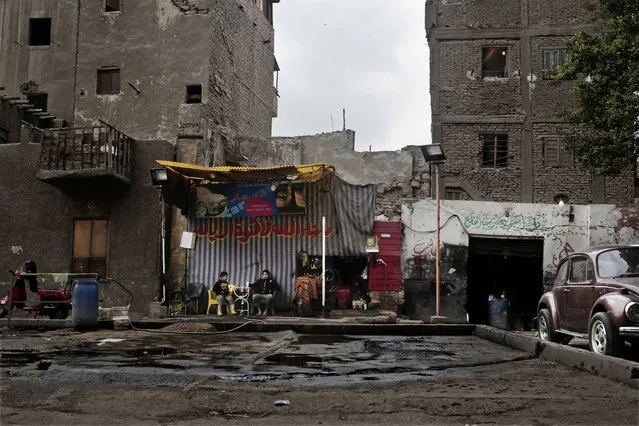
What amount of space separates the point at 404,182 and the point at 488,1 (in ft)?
29.4

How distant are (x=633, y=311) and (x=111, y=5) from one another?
2228cm

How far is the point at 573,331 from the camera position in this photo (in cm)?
977

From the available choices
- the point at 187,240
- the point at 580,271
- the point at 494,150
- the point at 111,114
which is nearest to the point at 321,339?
the point at 580,271

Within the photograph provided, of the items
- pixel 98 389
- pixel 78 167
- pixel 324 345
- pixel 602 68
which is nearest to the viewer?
pixel 98 389

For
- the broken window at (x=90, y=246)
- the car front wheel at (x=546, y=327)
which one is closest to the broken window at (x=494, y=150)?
the broken window at (x=90, y=246)

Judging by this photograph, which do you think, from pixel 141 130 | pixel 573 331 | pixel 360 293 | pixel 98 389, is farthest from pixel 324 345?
pixel 141 130

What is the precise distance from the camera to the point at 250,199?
18438 millimetres

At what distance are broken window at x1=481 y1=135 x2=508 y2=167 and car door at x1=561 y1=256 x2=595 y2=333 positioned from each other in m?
14.1

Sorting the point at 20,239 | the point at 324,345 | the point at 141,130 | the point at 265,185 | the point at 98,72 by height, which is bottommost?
the point at 324,345

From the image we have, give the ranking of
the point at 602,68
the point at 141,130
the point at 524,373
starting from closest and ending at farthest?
the point at 524,373 < the point at 602,68 < the point at 141,130

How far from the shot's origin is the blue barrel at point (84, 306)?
11961 millimetres

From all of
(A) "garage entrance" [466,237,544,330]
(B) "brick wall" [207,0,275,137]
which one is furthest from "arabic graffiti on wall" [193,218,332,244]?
(A) "garage entrance" [466,237,544,330]

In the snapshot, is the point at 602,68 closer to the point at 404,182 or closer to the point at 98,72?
the point at 404,182

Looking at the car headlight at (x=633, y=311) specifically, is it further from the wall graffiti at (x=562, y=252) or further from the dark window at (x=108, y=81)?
the dark window at (x=108, y=81)
